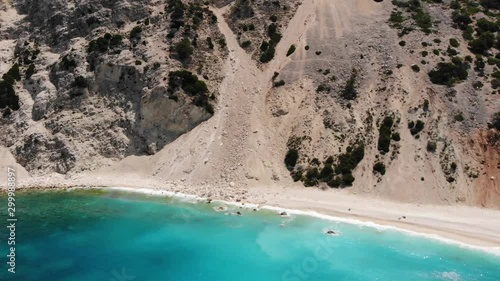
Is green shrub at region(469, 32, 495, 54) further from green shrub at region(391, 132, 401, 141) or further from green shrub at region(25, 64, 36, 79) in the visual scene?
green shrub at region(25, 64, 36, 79)

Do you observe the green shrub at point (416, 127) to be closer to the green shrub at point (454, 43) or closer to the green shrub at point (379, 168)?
the green shrub at point (379, 168)

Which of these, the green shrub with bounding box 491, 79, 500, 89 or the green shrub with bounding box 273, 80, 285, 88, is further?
the green shrub with bounding box 273, 80, 285, 88

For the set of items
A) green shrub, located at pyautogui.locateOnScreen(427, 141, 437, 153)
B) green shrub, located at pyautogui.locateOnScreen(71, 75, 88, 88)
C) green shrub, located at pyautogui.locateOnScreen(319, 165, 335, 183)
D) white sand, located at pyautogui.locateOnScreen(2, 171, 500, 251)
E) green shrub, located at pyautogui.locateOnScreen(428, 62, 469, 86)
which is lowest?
white sand, located at pyautogui.locateOnScreen(2, 171, 500, 251)

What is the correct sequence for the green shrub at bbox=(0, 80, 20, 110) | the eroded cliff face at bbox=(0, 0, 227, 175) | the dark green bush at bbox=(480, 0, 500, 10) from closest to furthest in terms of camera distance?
the eroded cliff face at bbox=(0, 0, 227, 175), the green shrub at bbox=(0, 80, 20, 110), the dark green bush at bbox=(480, 0, 500, 10)

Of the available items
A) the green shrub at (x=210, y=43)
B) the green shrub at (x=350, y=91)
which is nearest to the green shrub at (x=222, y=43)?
the green shrub at (x=210, y=43)

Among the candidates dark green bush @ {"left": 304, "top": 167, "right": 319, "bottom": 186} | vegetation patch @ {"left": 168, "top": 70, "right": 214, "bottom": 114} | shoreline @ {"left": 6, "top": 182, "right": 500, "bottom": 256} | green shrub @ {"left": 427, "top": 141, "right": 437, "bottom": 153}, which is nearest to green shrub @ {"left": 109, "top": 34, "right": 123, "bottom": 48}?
vegetation patch @ {"left": 168, "top": 70, "right": 214, "bottom": 114}

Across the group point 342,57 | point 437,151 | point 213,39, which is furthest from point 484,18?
point 213,39

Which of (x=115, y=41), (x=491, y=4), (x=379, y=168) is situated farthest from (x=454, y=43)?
(x=115, y=41)

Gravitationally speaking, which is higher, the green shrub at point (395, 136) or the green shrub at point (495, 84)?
the green shrub at point (495, 84)
